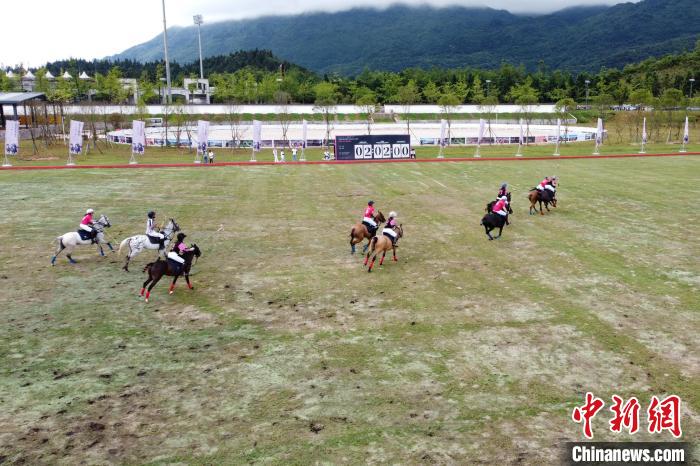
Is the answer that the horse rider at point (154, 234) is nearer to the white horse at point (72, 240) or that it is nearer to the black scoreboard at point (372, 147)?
the white horse at point (72, 240)

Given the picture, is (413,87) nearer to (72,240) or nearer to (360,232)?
(360,232)

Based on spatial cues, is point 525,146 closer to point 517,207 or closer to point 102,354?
point 517,207

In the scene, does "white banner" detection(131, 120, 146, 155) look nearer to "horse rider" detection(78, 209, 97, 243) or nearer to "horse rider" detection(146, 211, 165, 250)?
"horse rider" detection(78, 209, 97, 243)

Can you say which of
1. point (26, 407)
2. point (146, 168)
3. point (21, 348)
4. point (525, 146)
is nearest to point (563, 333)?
point (26, 407)

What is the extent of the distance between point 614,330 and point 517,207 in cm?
1539

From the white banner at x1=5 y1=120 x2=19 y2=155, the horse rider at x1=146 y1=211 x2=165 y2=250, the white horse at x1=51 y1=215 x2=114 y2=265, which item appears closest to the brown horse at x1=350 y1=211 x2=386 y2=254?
the horse rider at x1=146 y1=211 x2=165 y2=250

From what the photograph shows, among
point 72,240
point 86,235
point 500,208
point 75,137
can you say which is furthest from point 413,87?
point 72,240

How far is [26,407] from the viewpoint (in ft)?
29.1
